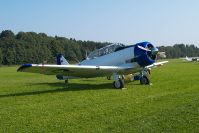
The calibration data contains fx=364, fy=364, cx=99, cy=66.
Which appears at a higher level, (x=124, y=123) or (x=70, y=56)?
(x=70, y=56)

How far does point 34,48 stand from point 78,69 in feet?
342

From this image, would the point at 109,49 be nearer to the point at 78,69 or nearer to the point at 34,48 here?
the point at 78,69

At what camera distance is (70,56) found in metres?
126

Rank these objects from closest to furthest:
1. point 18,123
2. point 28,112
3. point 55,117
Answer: point 18,123, point 55,117, point 28,112

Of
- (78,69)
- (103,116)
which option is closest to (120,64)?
(78,69)

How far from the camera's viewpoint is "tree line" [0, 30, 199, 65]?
4163 inches

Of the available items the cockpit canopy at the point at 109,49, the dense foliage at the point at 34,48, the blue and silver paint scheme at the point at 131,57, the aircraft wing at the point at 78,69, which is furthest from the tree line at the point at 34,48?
the aircraft wing at the point at 78,69

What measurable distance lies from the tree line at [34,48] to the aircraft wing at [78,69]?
83.8m

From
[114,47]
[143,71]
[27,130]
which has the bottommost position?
[27,130]

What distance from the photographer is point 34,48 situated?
4624 inches

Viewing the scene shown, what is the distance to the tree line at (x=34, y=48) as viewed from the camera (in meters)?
106

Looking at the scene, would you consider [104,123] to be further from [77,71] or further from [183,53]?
[183,53]

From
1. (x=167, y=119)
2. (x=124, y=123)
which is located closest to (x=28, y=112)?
(x=124, y=123)

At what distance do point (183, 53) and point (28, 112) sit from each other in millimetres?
185049
